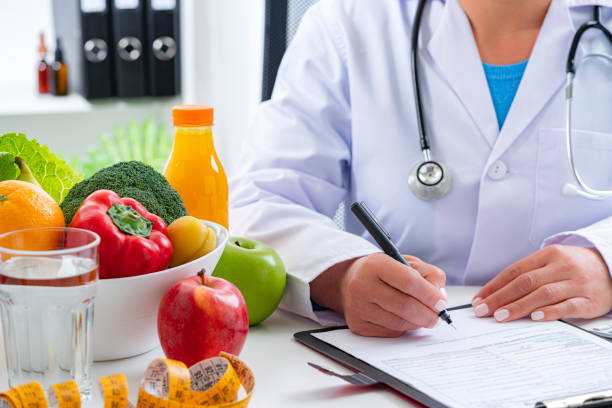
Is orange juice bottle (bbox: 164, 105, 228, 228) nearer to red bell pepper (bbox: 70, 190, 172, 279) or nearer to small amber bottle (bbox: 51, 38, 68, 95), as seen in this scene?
red bell pepper (bbox: 70, 190, 172, 279)

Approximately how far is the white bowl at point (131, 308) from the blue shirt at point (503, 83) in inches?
24.2

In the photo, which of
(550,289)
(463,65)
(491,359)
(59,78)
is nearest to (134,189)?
(491,359)

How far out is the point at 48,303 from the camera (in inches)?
25.5

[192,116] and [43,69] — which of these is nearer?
[192,116]

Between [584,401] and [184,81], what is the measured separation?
208 cm

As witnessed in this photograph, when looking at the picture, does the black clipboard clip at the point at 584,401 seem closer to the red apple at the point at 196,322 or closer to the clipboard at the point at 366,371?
the clipboard at the point at 366,371

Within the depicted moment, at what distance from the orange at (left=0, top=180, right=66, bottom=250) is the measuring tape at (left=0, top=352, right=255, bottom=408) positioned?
0.18m

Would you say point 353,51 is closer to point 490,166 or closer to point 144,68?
point 490,166

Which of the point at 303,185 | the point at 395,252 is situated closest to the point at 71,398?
the point at 395,252

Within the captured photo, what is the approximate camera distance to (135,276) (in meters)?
0.72

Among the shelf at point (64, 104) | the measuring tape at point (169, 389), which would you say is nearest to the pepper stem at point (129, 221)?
the measuring tape at point (169, 389)

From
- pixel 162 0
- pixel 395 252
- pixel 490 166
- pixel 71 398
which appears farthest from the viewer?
pixel 162 0

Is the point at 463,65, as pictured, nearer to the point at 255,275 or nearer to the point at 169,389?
the point at 255,275

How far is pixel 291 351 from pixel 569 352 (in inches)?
12.2
